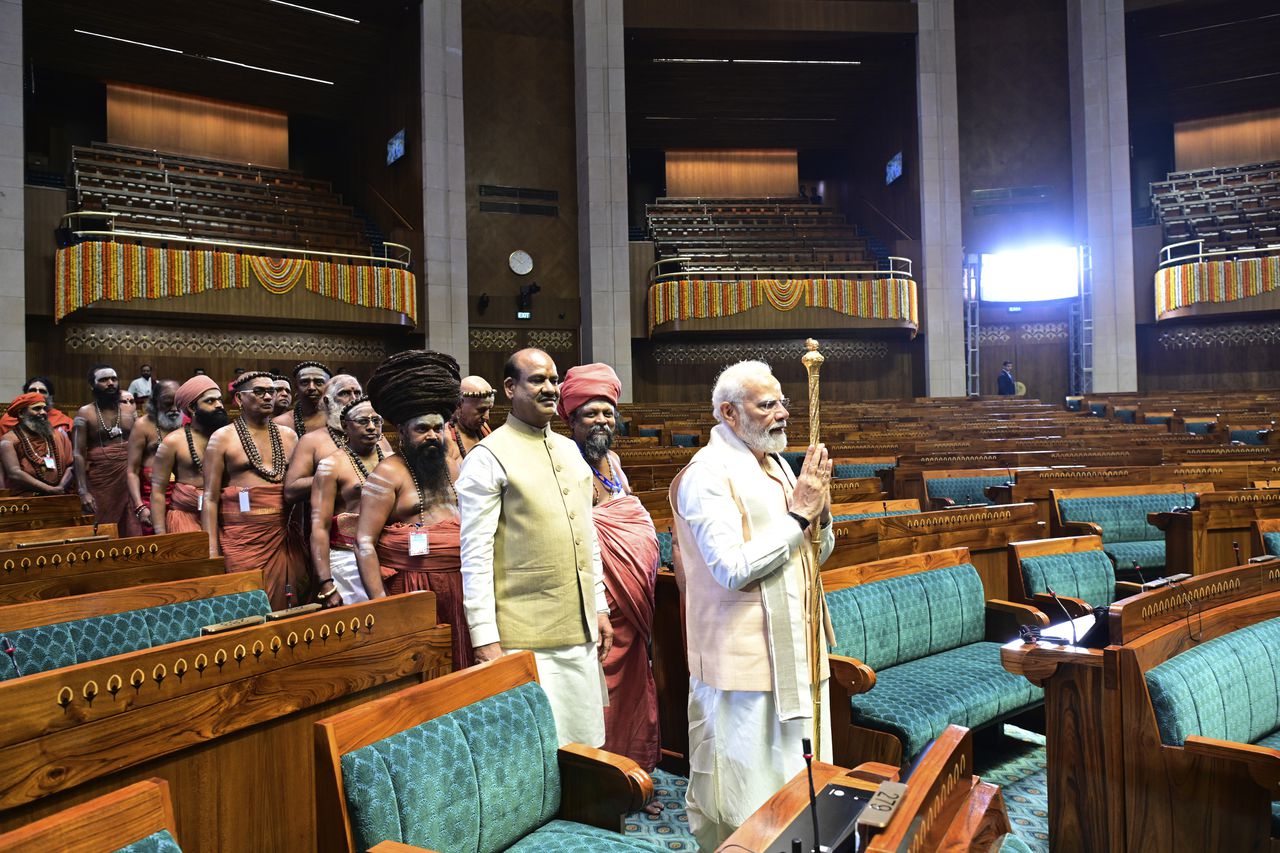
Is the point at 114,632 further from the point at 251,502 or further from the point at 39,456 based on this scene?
the point at 39,456

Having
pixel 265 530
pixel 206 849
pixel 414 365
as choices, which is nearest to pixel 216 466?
pixel 265 530

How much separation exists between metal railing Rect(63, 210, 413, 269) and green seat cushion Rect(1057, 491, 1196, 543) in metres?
11.1

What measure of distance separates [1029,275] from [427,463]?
1716cm

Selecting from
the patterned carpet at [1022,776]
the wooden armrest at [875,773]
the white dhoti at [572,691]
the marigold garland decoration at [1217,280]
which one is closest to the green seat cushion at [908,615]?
the patterned carpet at [1022,776]

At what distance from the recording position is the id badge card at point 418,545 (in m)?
2.94

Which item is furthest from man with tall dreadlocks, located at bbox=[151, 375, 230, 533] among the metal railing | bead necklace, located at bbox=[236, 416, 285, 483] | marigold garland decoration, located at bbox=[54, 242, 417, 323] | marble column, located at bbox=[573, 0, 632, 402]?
marble column, located at bbox=[573, 0, 632, 402]

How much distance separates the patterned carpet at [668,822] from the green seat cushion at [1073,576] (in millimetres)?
1766

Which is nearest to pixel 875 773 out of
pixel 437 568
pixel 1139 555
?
pixel 437 568

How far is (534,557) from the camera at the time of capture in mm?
2576

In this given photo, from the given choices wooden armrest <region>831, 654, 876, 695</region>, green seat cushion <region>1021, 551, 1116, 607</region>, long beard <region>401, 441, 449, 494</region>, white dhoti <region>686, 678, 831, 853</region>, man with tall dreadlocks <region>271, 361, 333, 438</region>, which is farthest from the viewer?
man with tall dreadlocks <region>271, 361, 333, 438</region>

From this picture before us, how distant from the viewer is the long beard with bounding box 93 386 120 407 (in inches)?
234

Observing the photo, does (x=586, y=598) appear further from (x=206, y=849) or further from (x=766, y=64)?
(x=766, y=64)

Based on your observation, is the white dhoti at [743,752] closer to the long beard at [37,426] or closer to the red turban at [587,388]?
the red turban at [587,388]

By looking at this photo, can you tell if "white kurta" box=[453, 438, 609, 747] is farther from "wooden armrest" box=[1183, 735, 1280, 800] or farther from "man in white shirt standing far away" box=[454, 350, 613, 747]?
"wooden armrest" box=[1183, 735, 1280, 800]
